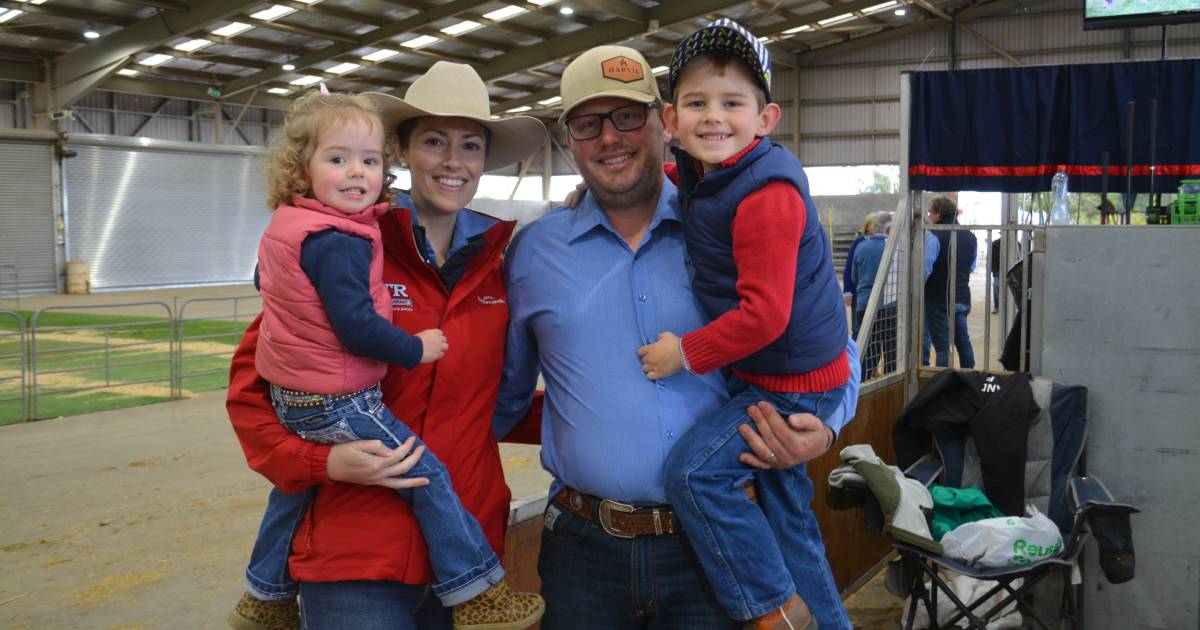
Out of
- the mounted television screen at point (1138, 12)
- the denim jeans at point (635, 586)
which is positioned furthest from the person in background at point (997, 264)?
the denim jeans at point (635, 586)

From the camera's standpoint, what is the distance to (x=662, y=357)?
1.84 m

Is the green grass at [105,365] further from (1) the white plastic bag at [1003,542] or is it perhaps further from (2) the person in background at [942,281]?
(1) the white plastic bag at [1003,542]

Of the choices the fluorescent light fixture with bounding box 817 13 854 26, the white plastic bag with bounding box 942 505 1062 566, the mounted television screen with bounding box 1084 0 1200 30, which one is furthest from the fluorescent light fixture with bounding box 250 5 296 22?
the white plastic bag with bounding box 942 505 1062 566

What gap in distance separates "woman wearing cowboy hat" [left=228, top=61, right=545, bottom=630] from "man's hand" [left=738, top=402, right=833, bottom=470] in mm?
505

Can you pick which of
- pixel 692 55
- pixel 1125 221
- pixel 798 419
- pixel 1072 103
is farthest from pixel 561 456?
pixel 1072 103

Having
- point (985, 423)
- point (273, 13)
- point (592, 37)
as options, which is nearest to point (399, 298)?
point (985, 423)

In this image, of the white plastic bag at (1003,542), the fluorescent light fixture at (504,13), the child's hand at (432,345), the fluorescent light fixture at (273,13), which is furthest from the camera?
the fluorescent light fixture at (504,13)

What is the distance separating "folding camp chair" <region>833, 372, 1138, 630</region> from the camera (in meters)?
3.53

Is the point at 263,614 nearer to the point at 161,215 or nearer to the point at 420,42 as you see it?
the point at 420,42

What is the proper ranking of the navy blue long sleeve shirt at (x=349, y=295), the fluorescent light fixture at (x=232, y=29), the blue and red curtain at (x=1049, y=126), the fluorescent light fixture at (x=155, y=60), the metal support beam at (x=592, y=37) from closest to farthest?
the navy blue long sleeve shirt at (x=349, y=295)
the blue and red curtain at (x=1049, y=126)
the fluorescent light fixture at (x=232, y=29)
the metal support beam at (x=592, y=37)
the fluorescent light fixture at (x=155, y=60)

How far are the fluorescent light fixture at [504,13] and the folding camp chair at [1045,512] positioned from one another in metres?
16.1

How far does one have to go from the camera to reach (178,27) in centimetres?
1664

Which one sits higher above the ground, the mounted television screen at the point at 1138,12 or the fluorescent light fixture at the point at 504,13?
the fluorescent light fixture at the point at 504,13

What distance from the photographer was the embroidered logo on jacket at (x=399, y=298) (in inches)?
73.9
